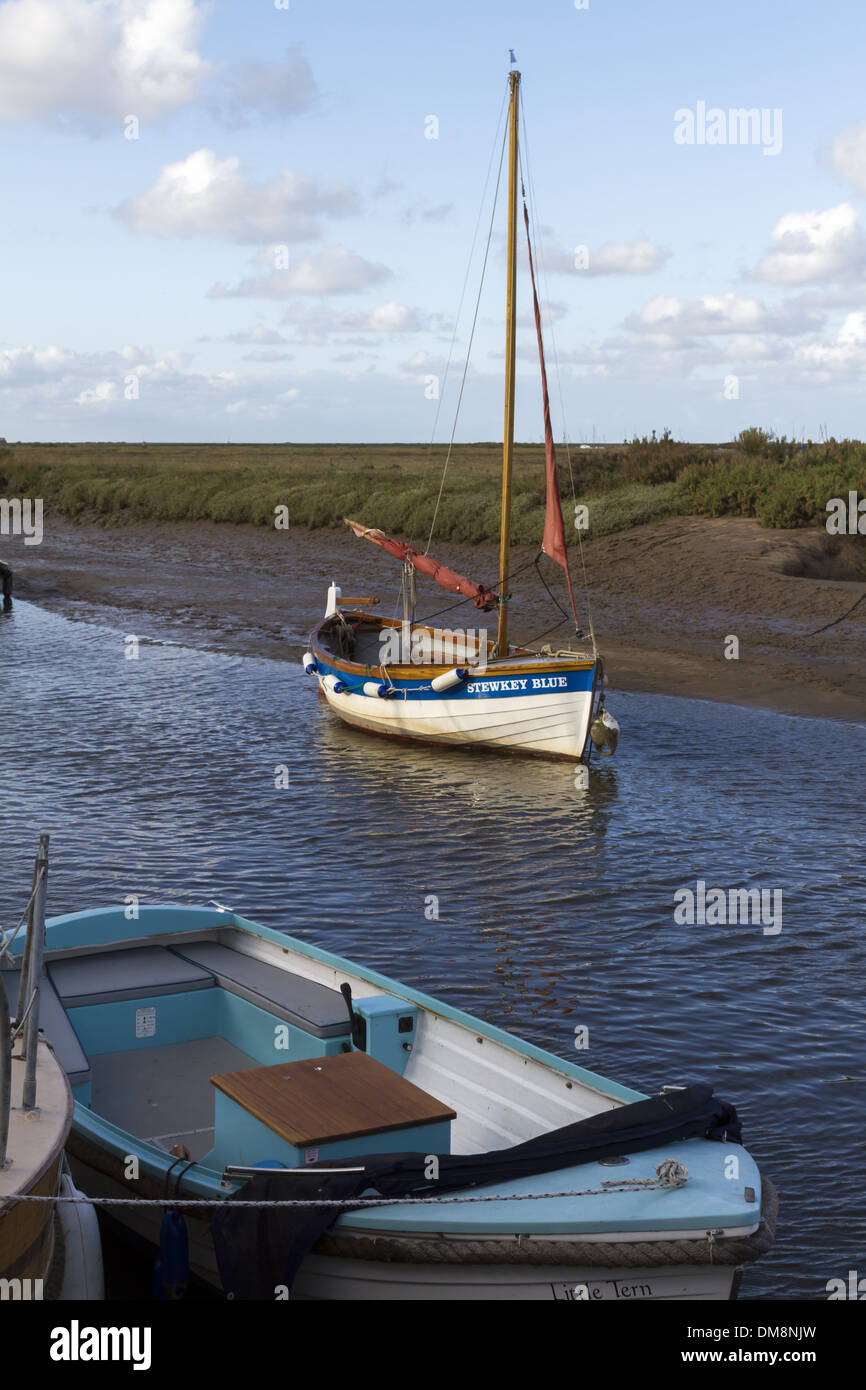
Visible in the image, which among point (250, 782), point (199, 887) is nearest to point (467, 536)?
point (250, 782)

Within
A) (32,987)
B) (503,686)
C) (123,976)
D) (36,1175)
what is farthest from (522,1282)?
(503,686)

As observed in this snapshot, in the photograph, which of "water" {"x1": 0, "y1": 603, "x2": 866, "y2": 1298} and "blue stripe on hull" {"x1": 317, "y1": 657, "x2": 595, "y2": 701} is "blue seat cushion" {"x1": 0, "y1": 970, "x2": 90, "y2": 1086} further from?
"blue stripe on hull" {"x1": 317, "y1": 657, "x2": 595, "y2": 701}

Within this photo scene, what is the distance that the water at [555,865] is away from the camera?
12.3 meters

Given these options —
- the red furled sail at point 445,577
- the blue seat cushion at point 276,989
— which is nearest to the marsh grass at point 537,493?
the red furled sail at point 445,577

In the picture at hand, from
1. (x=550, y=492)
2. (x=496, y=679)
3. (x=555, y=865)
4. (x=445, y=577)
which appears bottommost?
(x=555, y=865)

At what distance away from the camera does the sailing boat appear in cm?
2416

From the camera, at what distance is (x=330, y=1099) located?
27.7 feet

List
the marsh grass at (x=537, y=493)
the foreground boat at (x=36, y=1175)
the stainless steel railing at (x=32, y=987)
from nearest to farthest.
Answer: the foreground boat at (x=36, y=1175)
the stainless steel railing at (x=32, y=987)
the marsh grass at (x=537, y=493)

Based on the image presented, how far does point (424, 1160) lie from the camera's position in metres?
7.71

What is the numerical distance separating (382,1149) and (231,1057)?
336 centimetres

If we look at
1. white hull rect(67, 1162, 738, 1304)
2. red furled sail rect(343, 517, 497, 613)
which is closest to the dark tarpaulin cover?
white hull rect(67, 1162, 738, 1304)

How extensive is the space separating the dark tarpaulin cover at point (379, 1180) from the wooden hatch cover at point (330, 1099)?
241 mm

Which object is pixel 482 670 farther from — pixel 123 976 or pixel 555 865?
pixel 123 976

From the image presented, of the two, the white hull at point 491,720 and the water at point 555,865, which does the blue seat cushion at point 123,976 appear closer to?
the water at point 555,865
